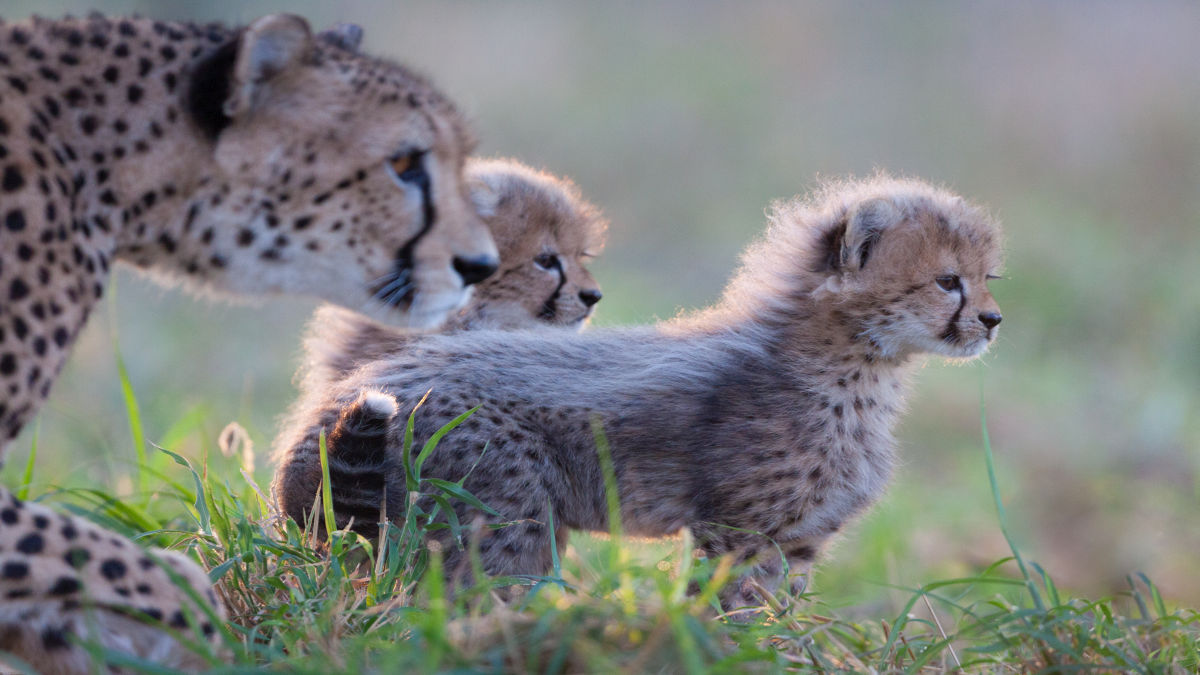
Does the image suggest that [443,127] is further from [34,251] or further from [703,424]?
[703,424]

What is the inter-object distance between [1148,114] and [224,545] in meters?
9.46

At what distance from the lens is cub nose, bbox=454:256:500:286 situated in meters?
2.34

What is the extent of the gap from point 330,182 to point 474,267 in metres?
0.34

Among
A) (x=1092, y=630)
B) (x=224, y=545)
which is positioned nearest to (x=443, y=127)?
(x=224, y=545)

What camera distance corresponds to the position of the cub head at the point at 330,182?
2.14m

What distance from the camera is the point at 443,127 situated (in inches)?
93.4

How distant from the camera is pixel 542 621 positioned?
1774 mm

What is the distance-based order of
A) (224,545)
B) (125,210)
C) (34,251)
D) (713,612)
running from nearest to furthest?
(34,251) < (125,210) < (224,545) < (713,612)

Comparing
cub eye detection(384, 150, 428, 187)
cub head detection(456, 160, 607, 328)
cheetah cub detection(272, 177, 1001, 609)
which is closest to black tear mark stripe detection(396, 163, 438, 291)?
cub eye detection(384, 150, 428, 187)

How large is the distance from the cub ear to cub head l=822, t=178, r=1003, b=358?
1626 millimetres

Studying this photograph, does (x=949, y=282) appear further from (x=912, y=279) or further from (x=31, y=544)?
(x=31, y=544)

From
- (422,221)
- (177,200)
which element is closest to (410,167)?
(422,221)

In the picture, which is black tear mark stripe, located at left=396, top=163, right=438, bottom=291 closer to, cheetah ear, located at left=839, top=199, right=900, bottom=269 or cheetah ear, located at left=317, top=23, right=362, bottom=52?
cheetah ear, located at left=317, top=23, right=362, bottom=52

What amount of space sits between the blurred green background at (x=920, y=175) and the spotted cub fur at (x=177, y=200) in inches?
61.5
